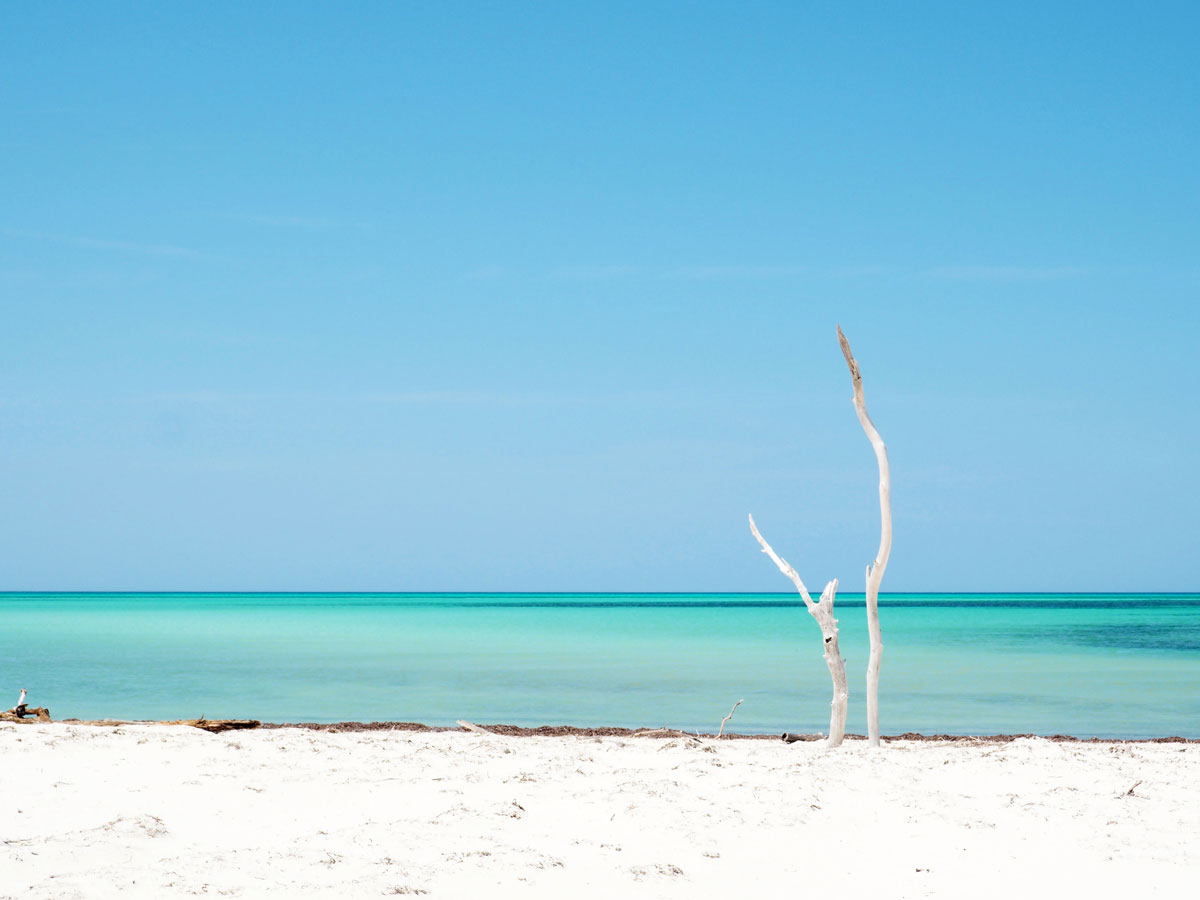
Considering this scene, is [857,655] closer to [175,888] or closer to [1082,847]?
[1082,847]

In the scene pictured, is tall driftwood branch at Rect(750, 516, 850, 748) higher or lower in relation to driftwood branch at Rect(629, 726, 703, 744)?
higher

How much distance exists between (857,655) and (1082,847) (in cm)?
1956

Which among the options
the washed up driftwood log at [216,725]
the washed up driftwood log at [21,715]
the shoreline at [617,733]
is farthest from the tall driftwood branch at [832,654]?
the washed up driftwood log at [21,715]

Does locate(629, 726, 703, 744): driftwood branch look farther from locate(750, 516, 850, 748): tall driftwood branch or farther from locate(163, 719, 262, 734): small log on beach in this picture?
locate(163, 719, 262, 734): small log on beach

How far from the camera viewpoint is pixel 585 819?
6.17 meters

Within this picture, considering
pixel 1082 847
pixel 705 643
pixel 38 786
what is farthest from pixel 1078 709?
pixel 705 643

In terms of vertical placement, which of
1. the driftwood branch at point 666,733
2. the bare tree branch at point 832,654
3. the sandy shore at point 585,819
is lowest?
the sandy shore at point 585,819

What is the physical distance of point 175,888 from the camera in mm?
4707

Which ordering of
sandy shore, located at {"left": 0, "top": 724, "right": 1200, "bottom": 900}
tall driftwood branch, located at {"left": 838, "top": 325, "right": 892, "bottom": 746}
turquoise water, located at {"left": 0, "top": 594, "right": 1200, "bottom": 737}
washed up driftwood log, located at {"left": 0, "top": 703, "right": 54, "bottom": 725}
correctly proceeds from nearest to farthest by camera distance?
sandy shore, located at {"left": 0, "top": 724, "right": 1200, "bottom": 900} → tall driftwood branch, located at {"left": 838, "top": 325, "right": 892, "bottom": 746} → washed up driftwood log, located at {"left": 0, "top": 703, "right": 54, "bottom": 725} → turquoise water, located at {"left": 0, "top": 594, "right": 1200, "bottom": 737}

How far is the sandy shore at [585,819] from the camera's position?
5004mm

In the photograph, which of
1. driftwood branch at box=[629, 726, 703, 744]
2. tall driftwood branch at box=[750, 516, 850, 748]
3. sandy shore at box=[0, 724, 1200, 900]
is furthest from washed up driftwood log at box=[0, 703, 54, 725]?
tall driftwood branch at box=[750, 516, 850, 748]

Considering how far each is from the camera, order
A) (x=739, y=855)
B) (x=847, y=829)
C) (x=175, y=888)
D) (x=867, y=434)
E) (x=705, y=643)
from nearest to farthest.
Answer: (x=175, y=888), (x=739, y=855), (x=847, y=829), (x=867, y=434), (x=705, y=643)

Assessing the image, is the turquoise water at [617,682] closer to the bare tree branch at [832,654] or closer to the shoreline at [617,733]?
the shoreline at [617,733]

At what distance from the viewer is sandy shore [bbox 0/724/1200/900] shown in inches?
197
